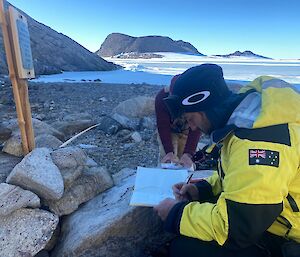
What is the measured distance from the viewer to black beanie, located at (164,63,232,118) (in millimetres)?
1361

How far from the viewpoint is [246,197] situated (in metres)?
1.18

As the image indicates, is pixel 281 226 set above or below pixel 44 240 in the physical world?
above

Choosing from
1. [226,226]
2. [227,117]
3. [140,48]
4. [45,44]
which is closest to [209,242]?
[226,226]

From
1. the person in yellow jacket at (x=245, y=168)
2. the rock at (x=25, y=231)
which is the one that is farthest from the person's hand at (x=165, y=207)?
the rock at (x=25, y=231)

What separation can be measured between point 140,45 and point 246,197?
51493mm

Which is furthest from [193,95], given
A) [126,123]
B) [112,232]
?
[126,123]

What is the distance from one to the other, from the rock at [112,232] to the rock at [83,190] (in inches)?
2.3

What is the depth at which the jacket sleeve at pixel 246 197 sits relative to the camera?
3.83 ft

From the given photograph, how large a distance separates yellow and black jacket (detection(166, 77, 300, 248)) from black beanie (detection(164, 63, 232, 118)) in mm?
93

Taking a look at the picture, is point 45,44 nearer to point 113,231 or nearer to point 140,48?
point 113,231

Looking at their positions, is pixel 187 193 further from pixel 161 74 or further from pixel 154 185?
pixel 161 74

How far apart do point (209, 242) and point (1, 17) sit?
1404mm

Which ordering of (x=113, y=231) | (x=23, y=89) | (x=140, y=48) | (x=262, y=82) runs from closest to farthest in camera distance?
(x=262, y=82) → (x=113, y=231) → (x=23, y=89) → (x=140, y=48)

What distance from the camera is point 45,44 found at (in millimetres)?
19047
